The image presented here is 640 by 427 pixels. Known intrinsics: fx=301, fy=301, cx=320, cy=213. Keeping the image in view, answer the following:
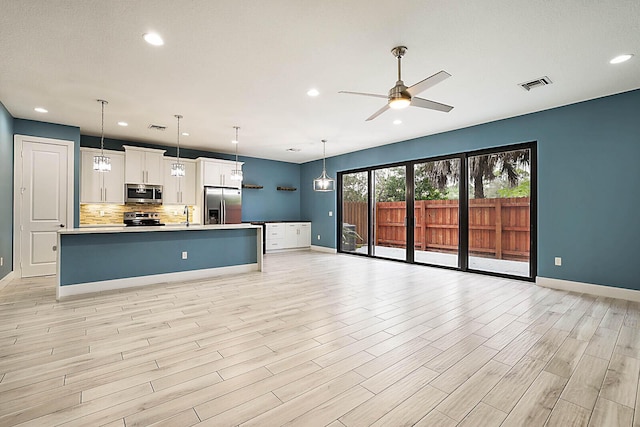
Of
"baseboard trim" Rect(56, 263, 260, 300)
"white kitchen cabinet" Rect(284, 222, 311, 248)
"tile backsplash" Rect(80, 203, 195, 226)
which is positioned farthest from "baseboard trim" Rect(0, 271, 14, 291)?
"white kitchen cabinet" Rect(284, 222, 311, 248)

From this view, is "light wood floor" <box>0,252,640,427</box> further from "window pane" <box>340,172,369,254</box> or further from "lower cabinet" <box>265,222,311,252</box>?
"lower cabinet" <box>265,222,311,252</box>

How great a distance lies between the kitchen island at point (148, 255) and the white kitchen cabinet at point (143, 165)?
199cm

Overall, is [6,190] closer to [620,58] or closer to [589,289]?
[620,58]

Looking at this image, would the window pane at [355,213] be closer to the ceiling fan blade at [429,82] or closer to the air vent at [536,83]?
the air vent at [536,83]

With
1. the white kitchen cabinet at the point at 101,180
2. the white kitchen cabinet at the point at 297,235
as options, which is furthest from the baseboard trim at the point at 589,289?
the white kitchen cabinet at the point at 101,180

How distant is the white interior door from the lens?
17.4 feet

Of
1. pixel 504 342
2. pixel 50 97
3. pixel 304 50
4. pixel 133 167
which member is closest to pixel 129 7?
pixel 304 50

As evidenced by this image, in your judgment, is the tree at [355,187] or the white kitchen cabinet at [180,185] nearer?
the white kitchen cabinet at [180,185]

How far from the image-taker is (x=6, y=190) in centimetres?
487

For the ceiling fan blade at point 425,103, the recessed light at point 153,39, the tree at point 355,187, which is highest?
the recessed light at point 153,39

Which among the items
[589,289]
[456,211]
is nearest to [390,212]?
[456,211]

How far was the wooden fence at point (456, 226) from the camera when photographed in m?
5.33

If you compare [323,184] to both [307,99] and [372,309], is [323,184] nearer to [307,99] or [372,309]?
[307,99]

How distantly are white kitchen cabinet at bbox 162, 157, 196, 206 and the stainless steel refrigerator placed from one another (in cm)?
41
